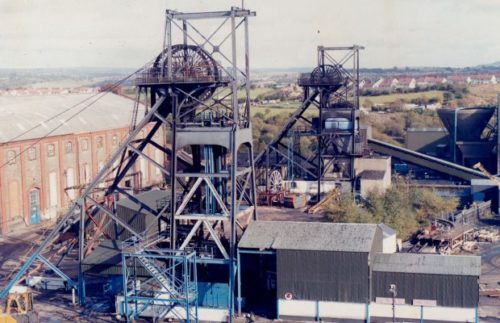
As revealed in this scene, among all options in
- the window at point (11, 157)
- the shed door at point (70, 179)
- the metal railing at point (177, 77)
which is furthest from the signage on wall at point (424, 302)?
the shed door at point (70, 179)

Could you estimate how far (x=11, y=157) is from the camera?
40.3m

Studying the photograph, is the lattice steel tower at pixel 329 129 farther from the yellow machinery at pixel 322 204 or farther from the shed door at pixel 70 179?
the shed door at pixel 70 179

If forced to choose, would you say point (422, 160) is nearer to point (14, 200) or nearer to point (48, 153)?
point (48, 153)

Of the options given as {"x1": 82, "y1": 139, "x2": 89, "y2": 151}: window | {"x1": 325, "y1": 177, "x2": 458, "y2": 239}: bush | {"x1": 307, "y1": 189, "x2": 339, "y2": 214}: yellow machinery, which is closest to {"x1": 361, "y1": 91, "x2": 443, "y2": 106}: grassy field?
{"x1": 82, "y1": 139, "x2": 89, "y2": 151}: window

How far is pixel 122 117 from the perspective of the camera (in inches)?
2157

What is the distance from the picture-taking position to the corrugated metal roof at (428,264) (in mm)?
24375

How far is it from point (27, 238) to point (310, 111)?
67.8 m

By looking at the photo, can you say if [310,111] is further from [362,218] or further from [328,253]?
[328,253]

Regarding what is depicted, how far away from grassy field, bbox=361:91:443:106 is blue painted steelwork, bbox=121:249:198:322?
86.2 meters

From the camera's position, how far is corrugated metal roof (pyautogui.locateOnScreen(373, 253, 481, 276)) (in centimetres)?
2438

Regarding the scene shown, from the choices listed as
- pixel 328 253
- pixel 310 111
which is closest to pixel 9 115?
pixel 328 253

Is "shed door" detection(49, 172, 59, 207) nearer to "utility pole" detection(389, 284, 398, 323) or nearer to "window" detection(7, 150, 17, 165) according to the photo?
"window" detection(7, 150, 17, 165)

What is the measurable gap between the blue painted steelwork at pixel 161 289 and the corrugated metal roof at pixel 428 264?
6.39 metres

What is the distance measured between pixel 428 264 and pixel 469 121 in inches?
1285
